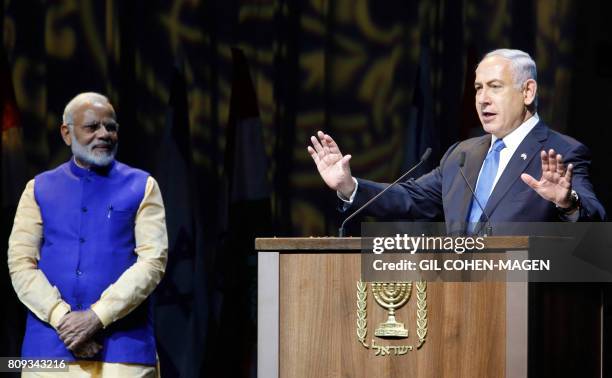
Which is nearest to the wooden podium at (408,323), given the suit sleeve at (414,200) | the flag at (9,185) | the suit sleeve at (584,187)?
the suit sleeve at (584,187)

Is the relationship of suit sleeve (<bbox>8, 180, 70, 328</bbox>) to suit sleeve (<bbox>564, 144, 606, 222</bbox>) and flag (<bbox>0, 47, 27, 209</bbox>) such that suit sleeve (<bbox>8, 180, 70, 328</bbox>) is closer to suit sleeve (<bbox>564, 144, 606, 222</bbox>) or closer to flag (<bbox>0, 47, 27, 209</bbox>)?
flag (<bbox>0, 47, 27, 209</bbox>)

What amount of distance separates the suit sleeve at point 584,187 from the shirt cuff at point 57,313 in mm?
1763

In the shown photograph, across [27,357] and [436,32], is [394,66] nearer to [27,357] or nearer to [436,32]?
[436,32]

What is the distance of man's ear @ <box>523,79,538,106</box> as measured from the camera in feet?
12.4

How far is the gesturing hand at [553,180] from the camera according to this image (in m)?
3.10

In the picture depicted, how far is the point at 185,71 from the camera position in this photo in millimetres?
5699

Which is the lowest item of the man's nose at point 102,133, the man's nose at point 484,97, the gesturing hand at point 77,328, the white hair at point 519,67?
the gesturing hand at point 77,328

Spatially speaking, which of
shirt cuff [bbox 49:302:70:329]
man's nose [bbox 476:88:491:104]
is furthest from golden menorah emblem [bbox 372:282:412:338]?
shirt cuff [bbox 49:302:70:329]

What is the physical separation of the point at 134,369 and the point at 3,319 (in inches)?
77.6

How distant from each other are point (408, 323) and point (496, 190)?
772 millimetres

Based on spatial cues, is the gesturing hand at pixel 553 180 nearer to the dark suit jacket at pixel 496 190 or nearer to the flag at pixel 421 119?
the dark suit jacket at pixel 496 190

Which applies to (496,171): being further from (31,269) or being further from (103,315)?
(31,269)

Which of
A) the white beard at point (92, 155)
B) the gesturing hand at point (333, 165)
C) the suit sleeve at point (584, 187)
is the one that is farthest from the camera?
the white beard at point (92, 155)

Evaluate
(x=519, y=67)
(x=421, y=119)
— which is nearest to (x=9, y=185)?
(x=421, y=119)
